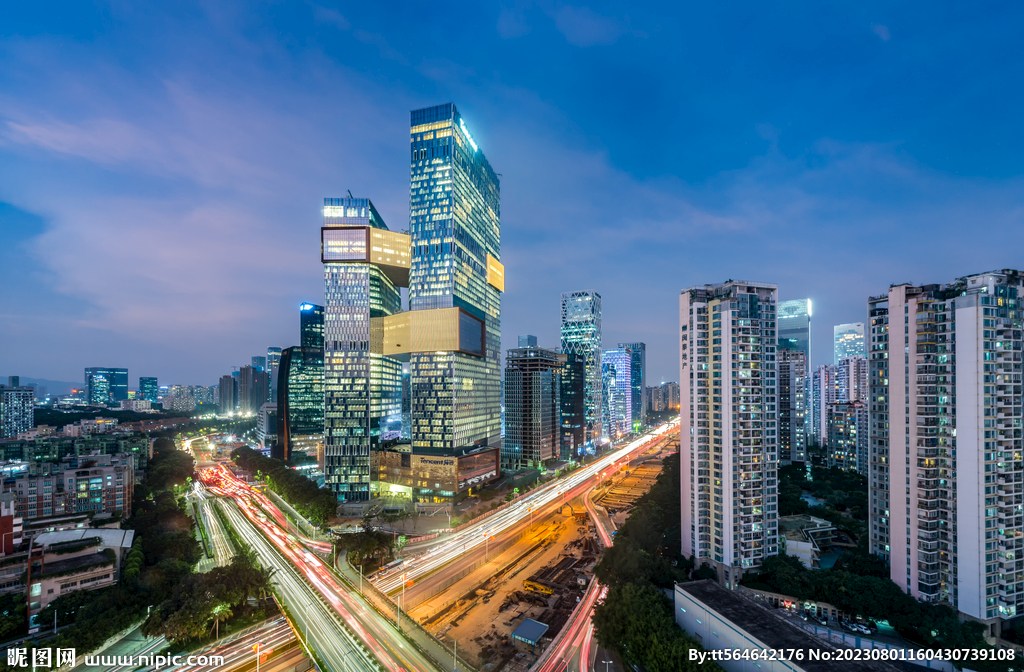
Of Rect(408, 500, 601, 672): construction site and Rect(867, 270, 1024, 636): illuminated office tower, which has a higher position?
Rect(867, 270, 1024, 636): illuminated office tower

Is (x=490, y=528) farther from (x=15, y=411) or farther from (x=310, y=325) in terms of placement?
(x=15, y=411)

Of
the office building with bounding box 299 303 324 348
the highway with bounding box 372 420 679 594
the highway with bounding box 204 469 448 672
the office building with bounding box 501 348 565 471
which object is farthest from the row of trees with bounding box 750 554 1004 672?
the office building with bounding box 299 303 324 348

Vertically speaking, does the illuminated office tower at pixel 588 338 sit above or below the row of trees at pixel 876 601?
above

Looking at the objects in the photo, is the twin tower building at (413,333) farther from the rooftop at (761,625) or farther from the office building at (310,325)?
the office building at (310,325)

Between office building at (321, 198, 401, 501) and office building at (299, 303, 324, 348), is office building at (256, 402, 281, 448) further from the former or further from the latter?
office building at (321, 198, 401, 501)

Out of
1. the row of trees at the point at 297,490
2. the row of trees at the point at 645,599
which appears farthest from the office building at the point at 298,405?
the row of trees at the point at 645,599

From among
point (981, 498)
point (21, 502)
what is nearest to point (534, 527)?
point (981, 498)
